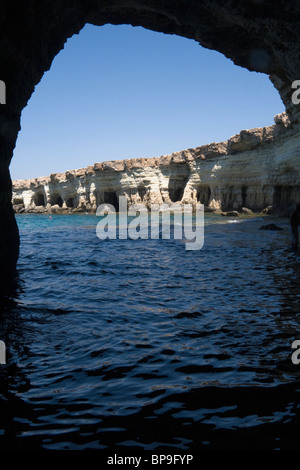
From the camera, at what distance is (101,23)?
11.7 metres

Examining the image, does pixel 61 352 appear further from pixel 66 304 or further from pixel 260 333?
pixel 260 333

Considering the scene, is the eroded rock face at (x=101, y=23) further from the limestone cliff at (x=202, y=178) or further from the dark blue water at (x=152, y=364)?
the limestone cliff at (x=202, y=178)

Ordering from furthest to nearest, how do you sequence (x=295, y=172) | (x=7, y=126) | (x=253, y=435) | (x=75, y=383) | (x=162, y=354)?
1. (x=295, y=172)
2. (x=7, y=126)
3. (x=162, y=354)
4. (x=75, y=383)
5. (x=253, y=435)

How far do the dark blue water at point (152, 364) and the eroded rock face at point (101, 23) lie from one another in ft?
10.7

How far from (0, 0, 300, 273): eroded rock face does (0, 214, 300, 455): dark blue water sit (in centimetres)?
326

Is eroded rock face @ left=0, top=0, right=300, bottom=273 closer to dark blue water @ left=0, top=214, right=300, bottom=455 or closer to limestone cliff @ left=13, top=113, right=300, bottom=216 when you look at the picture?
dark blue water @ left=0, top=214, right=300, bottom=455

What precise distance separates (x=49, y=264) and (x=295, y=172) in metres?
20.7

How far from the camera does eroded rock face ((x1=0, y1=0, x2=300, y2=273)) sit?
7392 mm

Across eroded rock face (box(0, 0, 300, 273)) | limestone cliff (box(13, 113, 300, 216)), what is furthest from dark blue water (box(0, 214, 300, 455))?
limestone cliff (box(13, 113, 300, 216))

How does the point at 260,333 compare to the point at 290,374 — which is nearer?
the point at 290,374

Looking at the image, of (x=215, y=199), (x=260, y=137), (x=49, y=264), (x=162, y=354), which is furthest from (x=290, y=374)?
(x=215, y=199)

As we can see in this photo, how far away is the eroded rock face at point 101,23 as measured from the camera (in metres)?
7.39

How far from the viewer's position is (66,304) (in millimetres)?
6602

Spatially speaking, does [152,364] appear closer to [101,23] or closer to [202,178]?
[101,23]
